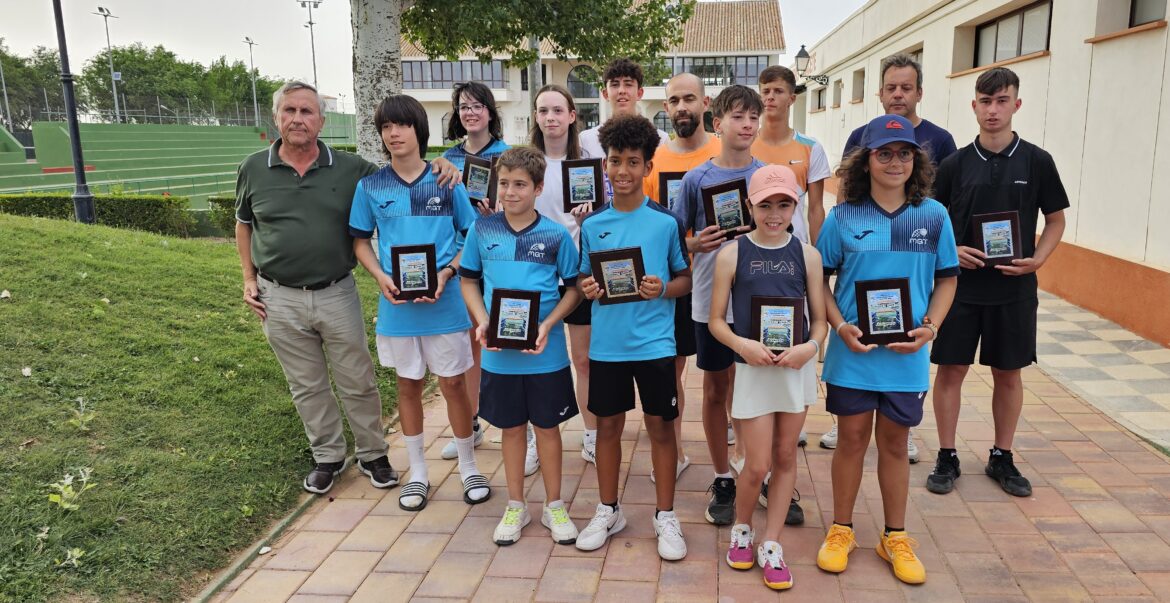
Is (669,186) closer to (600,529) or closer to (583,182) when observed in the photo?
(583,182)

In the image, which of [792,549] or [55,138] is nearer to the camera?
[792,549]

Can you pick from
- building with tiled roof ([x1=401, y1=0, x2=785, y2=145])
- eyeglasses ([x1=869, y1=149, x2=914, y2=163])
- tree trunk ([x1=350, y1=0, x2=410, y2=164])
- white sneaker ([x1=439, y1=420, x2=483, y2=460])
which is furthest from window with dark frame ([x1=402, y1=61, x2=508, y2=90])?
eyeglasses ([x1=869, y1=149, x2=914, y2=163])

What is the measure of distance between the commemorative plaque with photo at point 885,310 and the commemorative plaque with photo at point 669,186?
117cm

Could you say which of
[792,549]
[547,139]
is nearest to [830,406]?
[792,549]

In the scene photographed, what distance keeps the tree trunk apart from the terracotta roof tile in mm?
40243

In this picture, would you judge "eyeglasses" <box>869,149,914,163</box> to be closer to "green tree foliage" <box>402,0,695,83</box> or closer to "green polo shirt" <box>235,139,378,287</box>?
"green polo shirt" <box>235,139,378,287</box>

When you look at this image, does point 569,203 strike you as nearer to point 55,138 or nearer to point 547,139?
point 547,139

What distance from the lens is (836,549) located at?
3186 mm

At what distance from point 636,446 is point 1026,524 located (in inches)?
83.2

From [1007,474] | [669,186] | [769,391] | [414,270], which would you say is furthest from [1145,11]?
[414,270]

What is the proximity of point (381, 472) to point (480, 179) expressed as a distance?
175cm

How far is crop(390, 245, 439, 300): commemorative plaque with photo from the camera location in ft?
11.5

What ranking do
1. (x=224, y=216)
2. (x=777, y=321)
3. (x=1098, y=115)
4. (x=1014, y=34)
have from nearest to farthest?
(x=777, y=321), (x=1098, y=115), (x=1014, y=34), (x=224, y=216)

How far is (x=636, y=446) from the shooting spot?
15.1 ft
